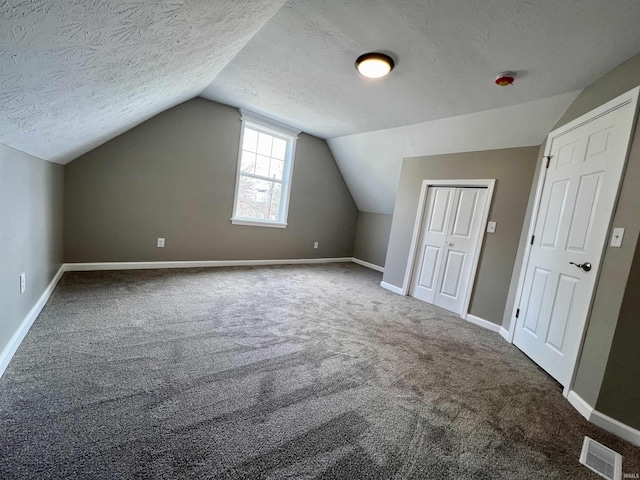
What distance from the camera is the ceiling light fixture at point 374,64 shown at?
2.17m

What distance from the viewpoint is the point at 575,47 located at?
1.78 metres

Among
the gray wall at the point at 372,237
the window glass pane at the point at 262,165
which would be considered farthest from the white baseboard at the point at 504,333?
the window glass pane at the point at 262,165

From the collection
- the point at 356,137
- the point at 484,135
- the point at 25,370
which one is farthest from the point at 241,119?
the point at 25,370

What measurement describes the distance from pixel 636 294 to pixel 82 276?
16.1 ft

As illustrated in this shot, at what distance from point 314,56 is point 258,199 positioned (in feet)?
9.15

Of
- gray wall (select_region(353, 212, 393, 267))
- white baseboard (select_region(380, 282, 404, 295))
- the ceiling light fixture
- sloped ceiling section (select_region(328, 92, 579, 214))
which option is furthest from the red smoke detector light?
gray wall (select_region(353, 212, 393, 267))

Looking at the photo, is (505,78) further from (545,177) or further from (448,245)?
(448,245)

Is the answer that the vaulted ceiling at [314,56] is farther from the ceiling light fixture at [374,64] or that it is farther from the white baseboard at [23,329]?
the white baseboard at [23,329]

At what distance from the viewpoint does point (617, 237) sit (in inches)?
68.0

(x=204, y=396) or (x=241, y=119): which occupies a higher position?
(x=241, y=119)

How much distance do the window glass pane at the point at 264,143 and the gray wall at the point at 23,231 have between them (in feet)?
8.76

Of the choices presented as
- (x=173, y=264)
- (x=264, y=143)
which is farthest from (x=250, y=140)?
(x=173, y=264)

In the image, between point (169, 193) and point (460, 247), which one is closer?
point (460, 247)

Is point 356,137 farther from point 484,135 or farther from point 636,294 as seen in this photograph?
point 636,294
